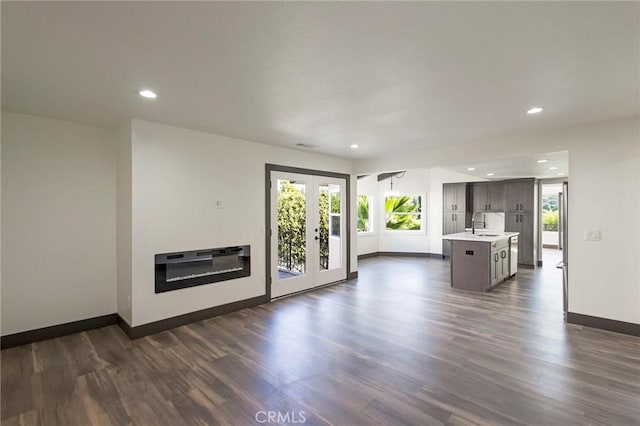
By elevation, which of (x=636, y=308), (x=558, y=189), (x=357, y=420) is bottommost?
(x=357, y=420)

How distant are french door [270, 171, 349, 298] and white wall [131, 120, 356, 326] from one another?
0.30 metres

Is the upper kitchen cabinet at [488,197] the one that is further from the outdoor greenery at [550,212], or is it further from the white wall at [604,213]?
the outdoor greenery at [550,212]

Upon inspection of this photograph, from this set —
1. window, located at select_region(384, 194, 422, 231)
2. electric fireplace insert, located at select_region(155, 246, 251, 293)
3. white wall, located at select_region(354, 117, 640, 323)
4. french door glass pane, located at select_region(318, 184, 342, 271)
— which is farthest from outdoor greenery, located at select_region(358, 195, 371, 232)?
white wall, located at select_region(354, 117, 640, 323)

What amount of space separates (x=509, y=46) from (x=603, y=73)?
3.53 feet

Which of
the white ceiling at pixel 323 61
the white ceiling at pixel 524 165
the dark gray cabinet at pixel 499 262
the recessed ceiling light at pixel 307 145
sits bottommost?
the dark gray cabinet at pixel 499 262

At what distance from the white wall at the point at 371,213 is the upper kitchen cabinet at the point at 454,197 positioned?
210 cm

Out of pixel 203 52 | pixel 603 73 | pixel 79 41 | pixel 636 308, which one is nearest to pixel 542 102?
pixel 603 73

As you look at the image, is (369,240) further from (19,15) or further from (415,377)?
(19,15)

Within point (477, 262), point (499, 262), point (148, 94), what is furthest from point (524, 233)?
point (148, 94)

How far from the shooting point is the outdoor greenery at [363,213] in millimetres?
9688

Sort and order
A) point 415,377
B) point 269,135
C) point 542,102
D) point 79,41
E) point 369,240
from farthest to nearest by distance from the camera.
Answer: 1. point 369,240
2. point 269,135
3. point 542,102
4. point 415,377
5. point 79,41

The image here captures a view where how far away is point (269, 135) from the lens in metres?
4.29

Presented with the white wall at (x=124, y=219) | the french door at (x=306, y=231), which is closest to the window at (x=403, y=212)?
the french door at (x=306, y=231)

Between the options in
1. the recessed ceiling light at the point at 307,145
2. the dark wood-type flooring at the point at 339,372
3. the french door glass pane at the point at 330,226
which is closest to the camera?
the dark wood-type flooring at the point at 339,372
